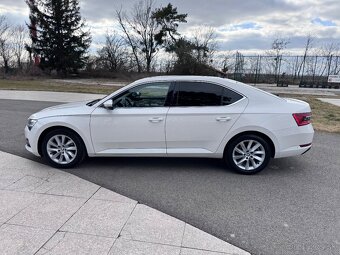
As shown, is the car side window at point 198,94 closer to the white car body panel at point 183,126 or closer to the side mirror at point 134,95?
the white car body panel at point 183,126

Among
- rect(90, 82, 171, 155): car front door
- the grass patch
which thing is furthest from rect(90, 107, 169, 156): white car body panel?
the grass patch

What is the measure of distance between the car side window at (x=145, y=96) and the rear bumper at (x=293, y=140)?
1.90 meters

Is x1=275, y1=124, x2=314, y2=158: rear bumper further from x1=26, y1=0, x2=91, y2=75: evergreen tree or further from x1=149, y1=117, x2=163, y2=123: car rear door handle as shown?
x1=26, y1=0, x2=91, y2=75: evergreen tree

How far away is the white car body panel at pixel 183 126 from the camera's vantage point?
4348 mm

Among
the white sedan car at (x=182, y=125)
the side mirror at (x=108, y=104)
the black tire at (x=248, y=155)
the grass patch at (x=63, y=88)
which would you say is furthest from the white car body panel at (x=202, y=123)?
the grass patch at (x=63, y=88)

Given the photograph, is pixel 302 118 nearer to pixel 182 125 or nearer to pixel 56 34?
pixel 182 125

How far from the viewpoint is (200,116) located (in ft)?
14.3

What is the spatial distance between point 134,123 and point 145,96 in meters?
0.49

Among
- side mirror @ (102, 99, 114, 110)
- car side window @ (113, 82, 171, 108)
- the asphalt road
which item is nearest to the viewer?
the asphalt road

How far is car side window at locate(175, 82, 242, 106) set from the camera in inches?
174

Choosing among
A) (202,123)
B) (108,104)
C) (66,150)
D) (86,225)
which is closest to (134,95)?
(108,104)

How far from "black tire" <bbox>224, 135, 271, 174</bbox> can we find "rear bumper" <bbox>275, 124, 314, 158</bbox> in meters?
0.21

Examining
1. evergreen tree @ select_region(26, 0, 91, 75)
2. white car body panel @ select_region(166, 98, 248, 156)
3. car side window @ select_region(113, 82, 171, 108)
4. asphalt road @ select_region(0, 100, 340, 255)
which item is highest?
evergreen tree @ select_region(26, 0, 91, 75)

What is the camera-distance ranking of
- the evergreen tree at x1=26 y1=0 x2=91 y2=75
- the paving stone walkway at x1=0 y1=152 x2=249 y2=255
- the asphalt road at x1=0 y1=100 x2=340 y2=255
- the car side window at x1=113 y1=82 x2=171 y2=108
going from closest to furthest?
1. the paving stone walkway at x1=0 y1=152 x2=249 y2=255
2. the asphalt road at x1=0 y1=100 x2=340 y2=255
3. the car side window at x1=113 y1=82 x2=171 y2=108
4. the evergreen tree at x1=26 y1=0 x2=91 y2=75
